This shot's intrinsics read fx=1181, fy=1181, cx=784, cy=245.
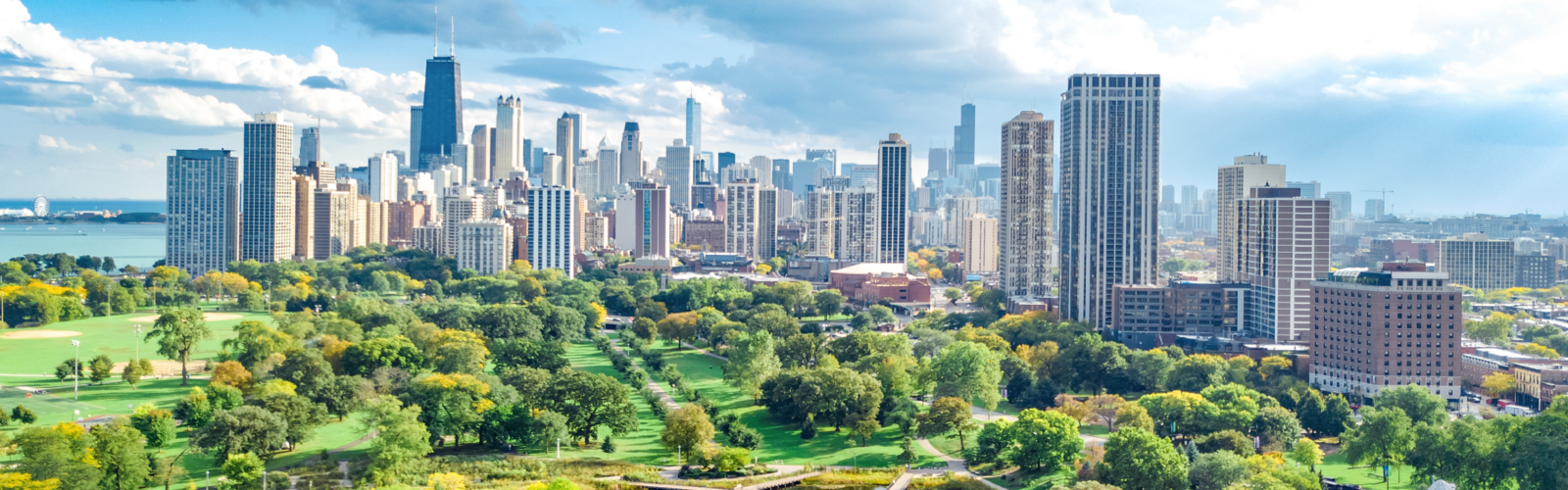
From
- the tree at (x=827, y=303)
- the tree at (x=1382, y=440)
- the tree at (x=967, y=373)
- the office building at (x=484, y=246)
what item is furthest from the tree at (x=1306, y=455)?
the office building at (x=484, y=246)

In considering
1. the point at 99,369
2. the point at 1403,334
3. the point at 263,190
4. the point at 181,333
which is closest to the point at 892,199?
the point at 263,190

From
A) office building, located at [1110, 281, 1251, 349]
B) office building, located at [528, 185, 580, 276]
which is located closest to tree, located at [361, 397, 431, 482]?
office building, located at [1110, 281, 1251, 349]

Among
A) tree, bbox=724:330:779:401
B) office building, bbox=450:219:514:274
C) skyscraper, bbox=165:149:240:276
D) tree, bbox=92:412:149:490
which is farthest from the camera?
skyscraper, bbox=165:149:240:276

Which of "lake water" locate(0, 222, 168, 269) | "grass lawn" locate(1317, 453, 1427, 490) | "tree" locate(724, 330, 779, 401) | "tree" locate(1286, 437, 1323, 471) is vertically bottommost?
"grass lawn" locate(1317, 453, 1427, 490)

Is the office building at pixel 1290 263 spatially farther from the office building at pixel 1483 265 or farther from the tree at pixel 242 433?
the office building at pixel 1483 265

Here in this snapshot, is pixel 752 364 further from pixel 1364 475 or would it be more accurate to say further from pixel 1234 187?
pixel 1234 187

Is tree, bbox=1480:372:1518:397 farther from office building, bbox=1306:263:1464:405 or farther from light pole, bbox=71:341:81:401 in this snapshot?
light pole, bbox=71:341:81:401

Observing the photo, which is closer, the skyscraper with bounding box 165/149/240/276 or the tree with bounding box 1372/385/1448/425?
the tree with bounding box 1372/385/1448/425
